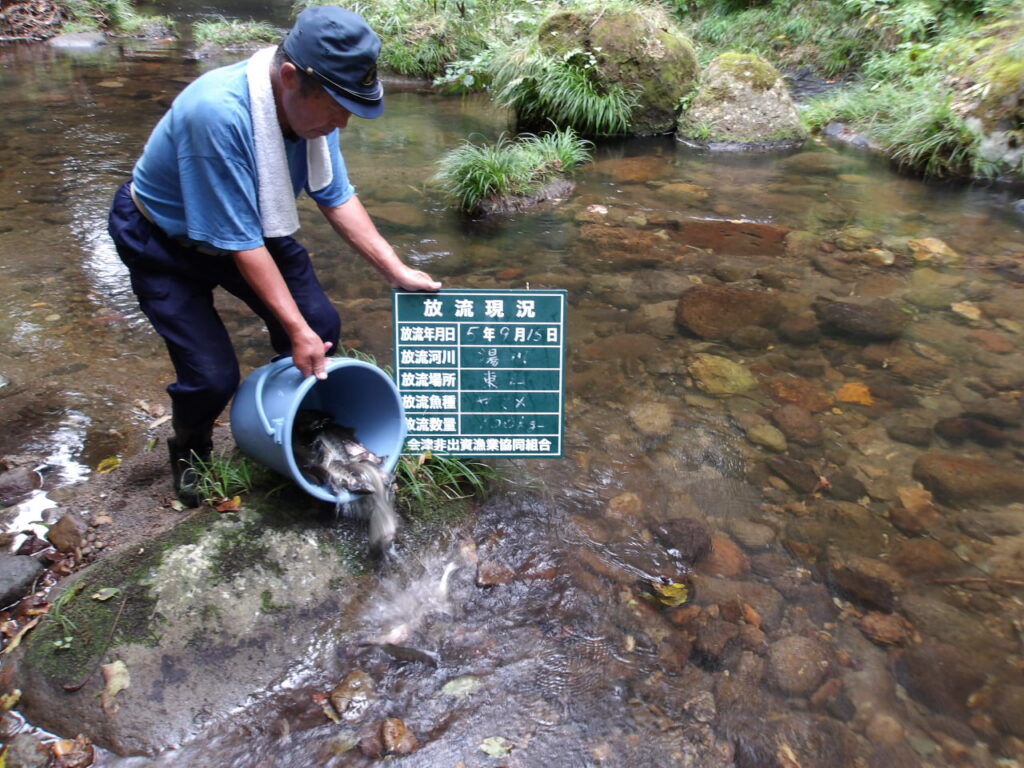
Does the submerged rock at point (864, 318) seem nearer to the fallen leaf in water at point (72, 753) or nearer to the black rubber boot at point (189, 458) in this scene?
the black rubber boot at point (189, 458)

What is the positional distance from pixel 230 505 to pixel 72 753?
92 centimetres

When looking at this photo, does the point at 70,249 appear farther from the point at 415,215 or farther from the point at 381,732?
the point at 381,732

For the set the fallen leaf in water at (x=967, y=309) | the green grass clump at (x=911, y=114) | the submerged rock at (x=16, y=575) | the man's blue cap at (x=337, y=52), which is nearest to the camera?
the man's blue cap at (x=337, y=52)

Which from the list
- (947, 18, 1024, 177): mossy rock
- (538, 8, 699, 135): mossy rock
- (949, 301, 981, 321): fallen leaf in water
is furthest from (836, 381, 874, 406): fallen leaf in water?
(538, 8, 699, 135): mossy rock

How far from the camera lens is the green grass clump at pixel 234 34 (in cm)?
1524

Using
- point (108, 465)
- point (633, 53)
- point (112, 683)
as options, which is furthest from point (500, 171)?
point (112, 683)

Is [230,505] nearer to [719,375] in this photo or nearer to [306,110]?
[306,110]

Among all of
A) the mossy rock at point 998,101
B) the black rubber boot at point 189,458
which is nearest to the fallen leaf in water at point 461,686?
the black rubber boot at point 189,458

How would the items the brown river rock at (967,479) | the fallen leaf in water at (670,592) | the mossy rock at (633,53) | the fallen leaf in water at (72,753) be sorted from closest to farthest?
the fallen leaf in water at (72,753) → the fallen leaf in water at (670,592) → the brown river rock at (967,479) → the mossy rock at (633,53)

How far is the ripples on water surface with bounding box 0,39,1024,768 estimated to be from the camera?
7.89 ft

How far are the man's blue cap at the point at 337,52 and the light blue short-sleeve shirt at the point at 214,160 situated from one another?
21cm

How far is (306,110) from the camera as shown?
2129 millimetres

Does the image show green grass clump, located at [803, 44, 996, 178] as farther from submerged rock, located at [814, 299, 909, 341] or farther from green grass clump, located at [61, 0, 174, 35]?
green grass clump, located at [61, 0, 174, 35]

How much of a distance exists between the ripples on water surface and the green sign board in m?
0.35
